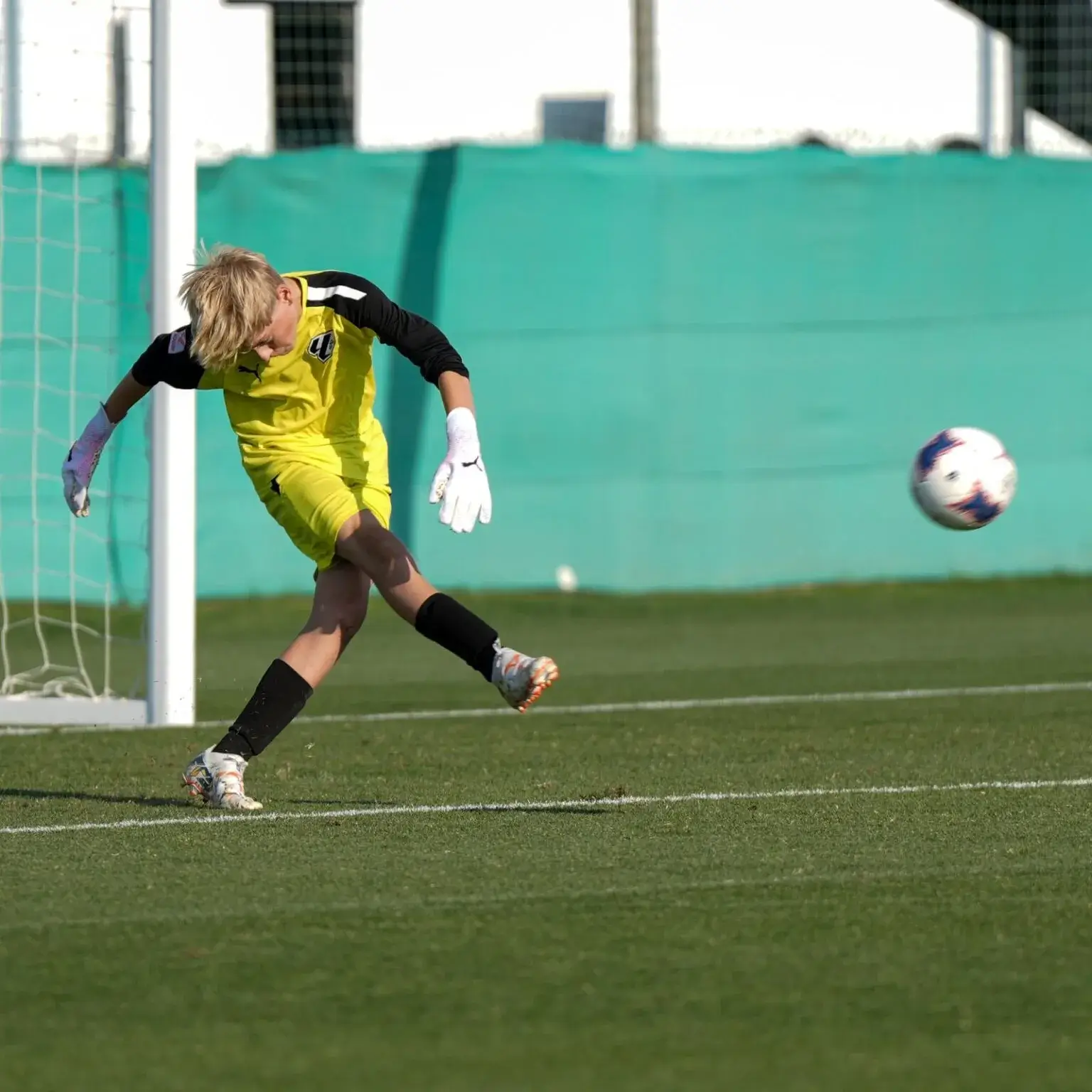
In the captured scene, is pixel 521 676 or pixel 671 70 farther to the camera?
pixel 671 70

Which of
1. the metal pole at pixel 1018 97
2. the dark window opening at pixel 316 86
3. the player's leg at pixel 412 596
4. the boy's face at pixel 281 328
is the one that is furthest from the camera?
the dark window opening at pixel 316 86

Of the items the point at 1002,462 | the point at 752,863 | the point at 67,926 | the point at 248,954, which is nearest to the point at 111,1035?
the point at 248,954

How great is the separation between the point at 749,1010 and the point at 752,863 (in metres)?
1.40

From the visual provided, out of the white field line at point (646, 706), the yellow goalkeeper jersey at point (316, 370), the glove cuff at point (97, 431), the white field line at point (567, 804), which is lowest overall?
the white field line at point (646, 706)

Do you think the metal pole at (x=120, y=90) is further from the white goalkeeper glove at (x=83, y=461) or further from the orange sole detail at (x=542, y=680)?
the orange sole detail at (x=542, y=680)

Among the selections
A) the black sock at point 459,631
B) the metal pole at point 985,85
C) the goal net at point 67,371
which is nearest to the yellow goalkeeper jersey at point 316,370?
the black sock at point 459,631

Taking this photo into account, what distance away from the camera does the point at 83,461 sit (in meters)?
6.69

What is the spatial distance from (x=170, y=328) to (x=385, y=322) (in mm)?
2589

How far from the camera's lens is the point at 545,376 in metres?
13.9

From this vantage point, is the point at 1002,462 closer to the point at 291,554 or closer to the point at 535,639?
the point at 535,639

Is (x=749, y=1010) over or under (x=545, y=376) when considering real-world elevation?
under

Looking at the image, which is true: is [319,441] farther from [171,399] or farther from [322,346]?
[171,399]

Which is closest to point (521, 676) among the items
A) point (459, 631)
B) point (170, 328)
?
point (459, 631)

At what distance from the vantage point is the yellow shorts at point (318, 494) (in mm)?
6312
